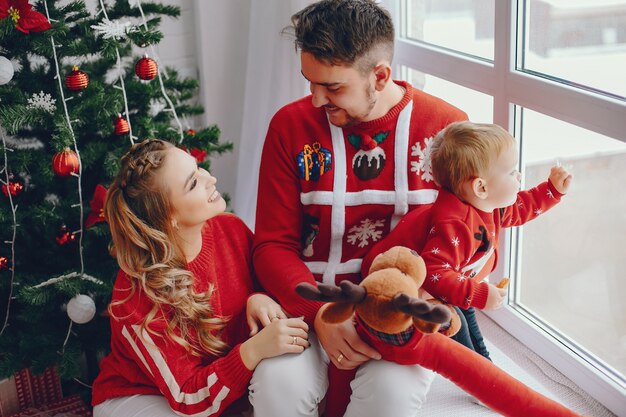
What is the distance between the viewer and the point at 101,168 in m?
2.05

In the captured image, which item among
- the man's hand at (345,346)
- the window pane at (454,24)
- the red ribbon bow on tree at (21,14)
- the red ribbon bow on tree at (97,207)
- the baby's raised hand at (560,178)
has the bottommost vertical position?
the man's hand at (345,346)

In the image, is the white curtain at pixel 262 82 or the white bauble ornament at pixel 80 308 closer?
the white bauble ornament at pixel 80 308

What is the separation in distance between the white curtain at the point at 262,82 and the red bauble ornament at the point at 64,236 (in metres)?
0.82

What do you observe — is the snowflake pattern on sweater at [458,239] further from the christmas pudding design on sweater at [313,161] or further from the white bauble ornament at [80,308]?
the white bauble ornament at [80,308]

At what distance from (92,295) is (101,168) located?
0.38m

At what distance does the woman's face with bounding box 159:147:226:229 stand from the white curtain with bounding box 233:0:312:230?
2.57ft

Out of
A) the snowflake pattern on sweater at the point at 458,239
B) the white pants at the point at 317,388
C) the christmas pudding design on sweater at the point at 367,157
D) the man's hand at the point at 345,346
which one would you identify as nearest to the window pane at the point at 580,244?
the snowflake pattern on sweater at the point at 458,239

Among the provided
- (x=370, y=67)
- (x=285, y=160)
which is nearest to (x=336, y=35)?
(x=370, y=67)

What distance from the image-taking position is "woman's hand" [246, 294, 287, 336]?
168 centimetres

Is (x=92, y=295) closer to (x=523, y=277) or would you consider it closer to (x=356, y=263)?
(x=356, y=263)

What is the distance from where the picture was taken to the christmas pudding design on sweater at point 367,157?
5.90ft

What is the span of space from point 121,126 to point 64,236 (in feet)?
1.07

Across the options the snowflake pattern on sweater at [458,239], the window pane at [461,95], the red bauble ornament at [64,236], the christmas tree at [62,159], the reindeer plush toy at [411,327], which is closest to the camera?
the reindeer plush toy at [411,327]

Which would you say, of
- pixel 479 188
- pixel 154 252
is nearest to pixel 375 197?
pixel 479 188
